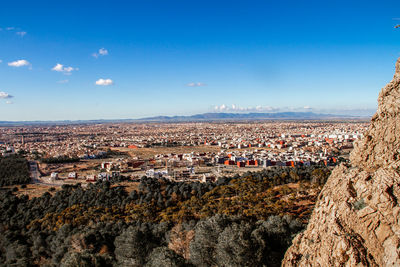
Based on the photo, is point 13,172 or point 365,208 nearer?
point 365,208

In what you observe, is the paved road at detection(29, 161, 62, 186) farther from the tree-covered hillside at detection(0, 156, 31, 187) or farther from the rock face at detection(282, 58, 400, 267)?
the rock face at detection(282, 58, 400, 267)

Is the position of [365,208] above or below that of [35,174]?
above

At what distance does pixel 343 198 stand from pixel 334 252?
850mm

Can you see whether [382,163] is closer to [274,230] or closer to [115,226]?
[274,230]

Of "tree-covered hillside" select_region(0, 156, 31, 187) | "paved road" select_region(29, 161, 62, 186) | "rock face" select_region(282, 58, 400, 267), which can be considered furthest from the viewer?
"paved road" select_region(29, 161, 62, 186)

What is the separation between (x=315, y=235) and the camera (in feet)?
15.6

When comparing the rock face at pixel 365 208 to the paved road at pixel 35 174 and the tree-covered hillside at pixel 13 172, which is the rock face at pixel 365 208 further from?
the tree-covered hillside at pixel 13 172

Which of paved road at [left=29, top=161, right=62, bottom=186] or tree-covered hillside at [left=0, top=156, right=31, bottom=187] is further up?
tree-covered hillside at [left=0, top=156, right=31, bottom=187]

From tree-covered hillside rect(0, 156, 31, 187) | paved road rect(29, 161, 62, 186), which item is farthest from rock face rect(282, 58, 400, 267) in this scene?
tree-covered hillside rect(0, 156, 31, 187)

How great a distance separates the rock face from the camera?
12.7 ft

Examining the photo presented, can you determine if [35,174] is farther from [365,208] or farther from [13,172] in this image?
[365,208]

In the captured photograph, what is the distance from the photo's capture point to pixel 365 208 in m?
4.14

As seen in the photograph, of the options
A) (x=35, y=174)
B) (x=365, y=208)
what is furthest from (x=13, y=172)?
(x=365, y=208)

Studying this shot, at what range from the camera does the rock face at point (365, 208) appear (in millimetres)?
3875
